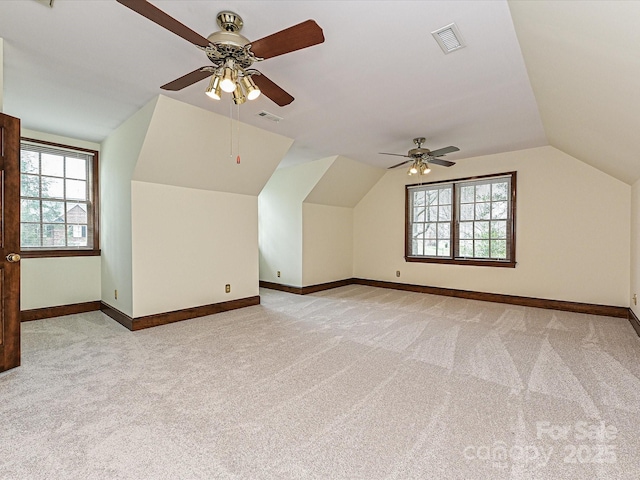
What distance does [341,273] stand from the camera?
6980 mm

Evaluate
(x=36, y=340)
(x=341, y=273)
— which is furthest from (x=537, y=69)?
(x=36, y=340)

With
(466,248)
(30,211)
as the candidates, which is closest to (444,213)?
(466,248)

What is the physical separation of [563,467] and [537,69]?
2785mm

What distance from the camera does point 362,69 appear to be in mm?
2627

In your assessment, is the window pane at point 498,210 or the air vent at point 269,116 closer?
the air vent at point 269,116

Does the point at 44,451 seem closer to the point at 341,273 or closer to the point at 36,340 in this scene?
the point at 36,340

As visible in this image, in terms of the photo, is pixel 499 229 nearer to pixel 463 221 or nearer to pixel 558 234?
pixel 463 221

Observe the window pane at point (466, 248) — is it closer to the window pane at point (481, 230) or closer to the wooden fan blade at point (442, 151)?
the window pane at point (481, 230)

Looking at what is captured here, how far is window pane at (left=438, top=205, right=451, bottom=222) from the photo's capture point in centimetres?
589

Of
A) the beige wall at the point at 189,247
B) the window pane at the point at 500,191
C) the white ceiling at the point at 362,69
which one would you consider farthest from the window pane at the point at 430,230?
the beige wall at the point at 189,247

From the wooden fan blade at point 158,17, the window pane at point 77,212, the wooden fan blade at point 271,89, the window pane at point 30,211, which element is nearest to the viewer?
the wooden fan blade at point 158,17

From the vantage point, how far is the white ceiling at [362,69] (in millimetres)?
1934

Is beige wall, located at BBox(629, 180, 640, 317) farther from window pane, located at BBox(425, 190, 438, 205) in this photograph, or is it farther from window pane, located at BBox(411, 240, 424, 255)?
window pane, located at BBox(411, 240, 424, 255)

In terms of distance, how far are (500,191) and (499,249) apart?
1016 millimetres
